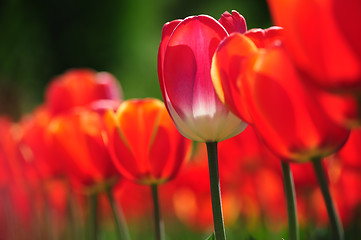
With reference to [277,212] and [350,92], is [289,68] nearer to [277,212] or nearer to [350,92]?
[350,92]

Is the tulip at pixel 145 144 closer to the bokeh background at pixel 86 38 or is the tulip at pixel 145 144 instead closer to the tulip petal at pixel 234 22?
the tulip petal at pixel 234 22

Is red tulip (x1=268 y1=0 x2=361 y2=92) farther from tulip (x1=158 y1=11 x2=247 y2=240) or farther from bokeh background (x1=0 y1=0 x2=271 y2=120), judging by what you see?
bokeh background (x1=0 y1=0 x2=271 y2=120)

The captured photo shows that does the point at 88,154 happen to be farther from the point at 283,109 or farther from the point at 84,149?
the point at 283,109

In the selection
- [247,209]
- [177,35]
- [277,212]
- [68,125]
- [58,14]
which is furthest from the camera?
[58,14]

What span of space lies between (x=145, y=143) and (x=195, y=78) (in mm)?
113

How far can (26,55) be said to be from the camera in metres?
3.22

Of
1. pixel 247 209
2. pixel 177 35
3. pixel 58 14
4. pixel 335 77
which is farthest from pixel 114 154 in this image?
pixel 58 14

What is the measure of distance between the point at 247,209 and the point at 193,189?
0.42 feet

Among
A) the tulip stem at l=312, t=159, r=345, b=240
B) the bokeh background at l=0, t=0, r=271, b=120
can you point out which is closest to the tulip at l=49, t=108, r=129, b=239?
the tulip stem at l=312, t=159, r=345, b=240

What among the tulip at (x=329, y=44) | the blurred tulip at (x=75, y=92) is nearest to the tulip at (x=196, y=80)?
the tulip at (x=329, y=44)

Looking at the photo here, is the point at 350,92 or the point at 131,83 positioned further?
the point at 131,83

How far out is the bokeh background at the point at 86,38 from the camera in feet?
9.86

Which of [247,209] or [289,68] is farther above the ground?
[289,68]

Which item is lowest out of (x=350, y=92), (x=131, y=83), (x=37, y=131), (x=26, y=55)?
(x=131, y=83)
